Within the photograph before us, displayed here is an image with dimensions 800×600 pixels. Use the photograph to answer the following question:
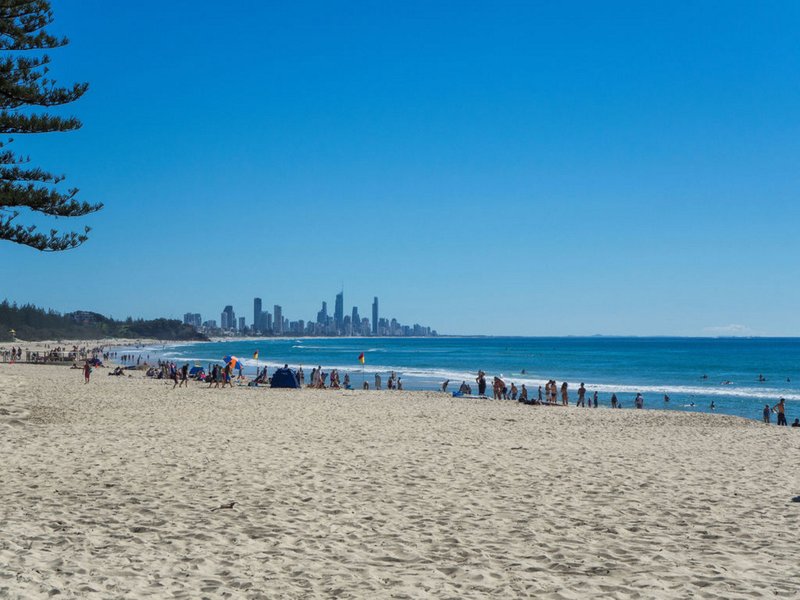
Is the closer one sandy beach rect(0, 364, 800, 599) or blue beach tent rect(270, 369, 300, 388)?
sandy beach rect(0, 364, 800, 599)

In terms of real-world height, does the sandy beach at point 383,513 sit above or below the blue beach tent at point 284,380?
above

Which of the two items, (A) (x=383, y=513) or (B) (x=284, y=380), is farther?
Answer: (B) (x=284, y=380)

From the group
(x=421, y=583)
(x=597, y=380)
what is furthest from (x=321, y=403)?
(x=597, y=380)

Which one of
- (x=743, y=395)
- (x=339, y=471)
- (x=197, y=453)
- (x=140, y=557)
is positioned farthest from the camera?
(x=743, y=395)

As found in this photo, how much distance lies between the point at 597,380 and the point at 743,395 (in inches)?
567

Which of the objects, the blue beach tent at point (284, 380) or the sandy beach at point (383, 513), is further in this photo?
the blue beach tent at point (284, 380)

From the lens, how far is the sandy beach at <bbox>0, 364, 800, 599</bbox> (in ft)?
18.0

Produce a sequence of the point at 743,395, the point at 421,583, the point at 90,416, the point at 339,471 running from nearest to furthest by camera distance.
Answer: the point at 421,583
the point at 339,471
the point at 90,416
the point at 743,395

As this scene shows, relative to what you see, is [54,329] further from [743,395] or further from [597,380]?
[743,395]

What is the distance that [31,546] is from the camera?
6.18m

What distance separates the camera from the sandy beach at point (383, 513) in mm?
5488

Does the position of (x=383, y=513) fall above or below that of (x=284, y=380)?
above

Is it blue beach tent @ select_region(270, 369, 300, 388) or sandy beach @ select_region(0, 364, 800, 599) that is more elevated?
sandy beach @ select_region(0, 364, 800, 599)

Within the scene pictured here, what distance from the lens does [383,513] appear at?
7.75 m
